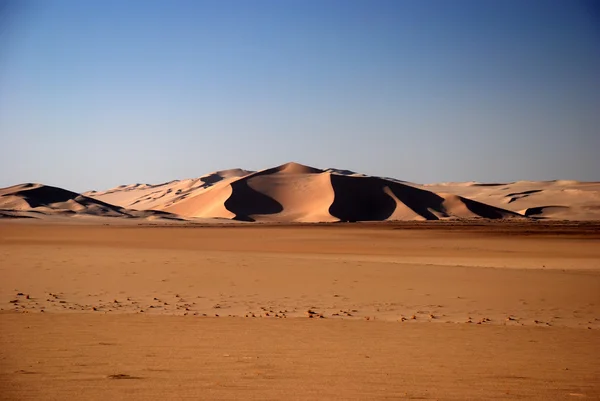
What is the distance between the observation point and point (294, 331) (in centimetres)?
917

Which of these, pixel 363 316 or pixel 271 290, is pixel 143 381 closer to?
pixel 363 316

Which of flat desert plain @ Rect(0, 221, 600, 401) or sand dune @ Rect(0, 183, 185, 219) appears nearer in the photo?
flat desert plain @ Rect(0, 221, 600, 401)

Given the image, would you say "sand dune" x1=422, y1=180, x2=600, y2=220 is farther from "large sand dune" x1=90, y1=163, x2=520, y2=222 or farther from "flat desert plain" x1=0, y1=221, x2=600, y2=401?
"flat desert plain" x1=0, y1=221, x2=600, y2=401

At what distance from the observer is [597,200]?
113 meters

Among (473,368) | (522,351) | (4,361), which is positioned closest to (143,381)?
(4,361)

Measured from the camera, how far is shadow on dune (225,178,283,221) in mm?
80562

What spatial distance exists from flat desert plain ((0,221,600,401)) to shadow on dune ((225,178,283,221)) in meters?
61.2

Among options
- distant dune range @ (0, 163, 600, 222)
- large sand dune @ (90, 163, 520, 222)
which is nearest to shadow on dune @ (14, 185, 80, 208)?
distant dune range @ (0, 163, 600, 222)

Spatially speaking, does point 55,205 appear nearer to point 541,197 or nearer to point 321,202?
point 321,202

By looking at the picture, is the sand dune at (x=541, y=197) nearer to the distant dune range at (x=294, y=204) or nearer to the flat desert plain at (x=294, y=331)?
the distant dune range at (x=294, y=204)

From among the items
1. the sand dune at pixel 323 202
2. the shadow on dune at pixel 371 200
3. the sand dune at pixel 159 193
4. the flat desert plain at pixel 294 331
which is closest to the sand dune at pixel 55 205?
the sand dune at pixel 323 202

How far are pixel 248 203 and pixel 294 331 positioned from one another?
2959 inches

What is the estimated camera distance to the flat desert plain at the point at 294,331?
20.0 feet

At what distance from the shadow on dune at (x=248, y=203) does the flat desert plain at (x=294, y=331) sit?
61174 millimetres
